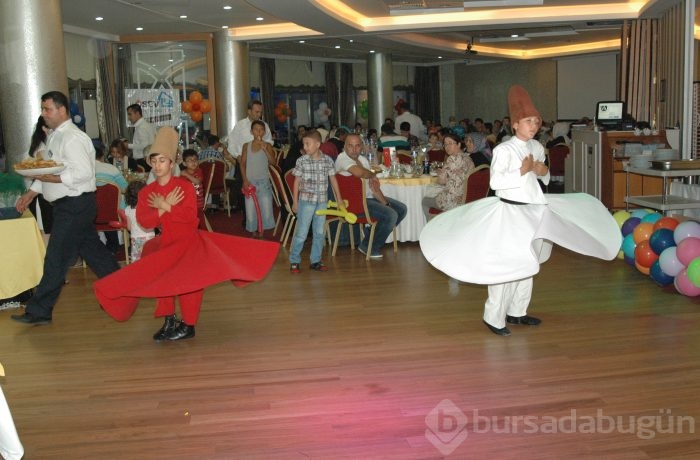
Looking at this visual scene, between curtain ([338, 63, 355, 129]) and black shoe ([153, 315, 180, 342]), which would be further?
curtain ([338, 63, 355, 129])

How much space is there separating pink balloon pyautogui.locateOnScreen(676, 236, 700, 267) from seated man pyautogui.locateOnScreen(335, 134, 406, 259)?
2.93m

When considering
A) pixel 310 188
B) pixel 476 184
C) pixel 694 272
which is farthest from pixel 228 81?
pixel 694 272

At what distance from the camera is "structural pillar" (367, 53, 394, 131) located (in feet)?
64.0

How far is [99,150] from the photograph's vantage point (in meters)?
8.75

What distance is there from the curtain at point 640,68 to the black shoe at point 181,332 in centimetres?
937

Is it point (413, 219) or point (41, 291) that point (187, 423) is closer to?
point (41, 291)

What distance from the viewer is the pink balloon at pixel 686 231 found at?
19.3 ft

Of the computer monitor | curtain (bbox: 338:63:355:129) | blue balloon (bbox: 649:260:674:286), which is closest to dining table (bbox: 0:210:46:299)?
blue balloon (bbox: 649:260:674:286)

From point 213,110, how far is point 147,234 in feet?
25.3

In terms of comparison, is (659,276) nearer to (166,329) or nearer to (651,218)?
(651,218)

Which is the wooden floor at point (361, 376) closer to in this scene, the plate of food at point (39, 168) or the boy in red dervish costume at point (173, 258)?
the boy in red dervish costume at point (173, 258)

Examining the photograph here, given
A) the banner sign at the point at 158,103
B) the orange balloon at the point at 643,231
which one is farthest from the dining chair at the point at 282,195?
the banner sign at the point at 158,103

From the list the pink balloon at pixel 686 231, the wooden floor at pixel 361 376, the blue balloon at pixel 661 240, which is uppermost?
the pink balloon at pixel 686 231

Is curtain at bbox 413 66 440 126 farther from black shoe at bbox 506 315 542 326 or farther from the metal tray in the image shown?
black shoe at bbox 506 315 542 326
